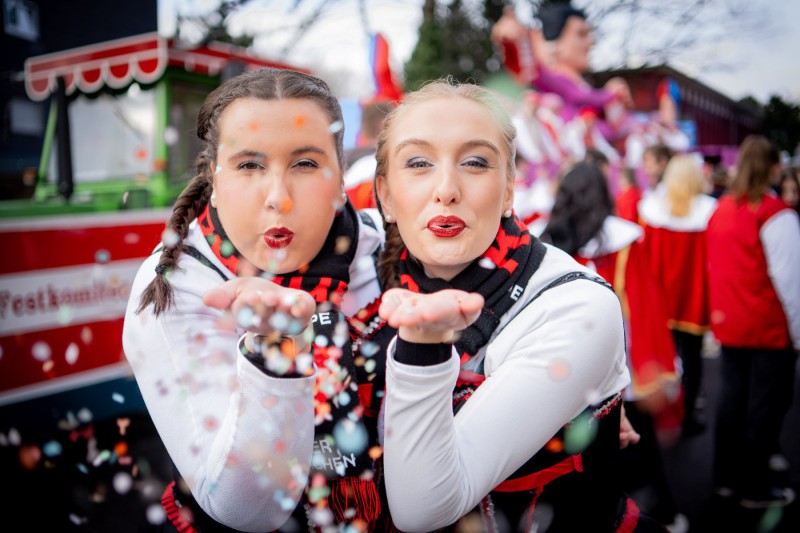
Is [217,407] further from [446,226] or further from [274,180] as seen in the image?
[446,226]

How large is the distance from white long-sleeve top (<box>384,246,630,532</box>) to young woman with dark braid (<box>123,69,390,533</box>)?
0.17 m

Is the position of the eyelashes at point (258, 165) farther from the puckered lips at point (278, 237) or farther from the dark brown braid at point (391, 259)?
the dark brown braid at point (391, 259)

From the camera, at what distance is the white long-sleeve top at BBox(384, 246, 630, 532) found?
3.17ft

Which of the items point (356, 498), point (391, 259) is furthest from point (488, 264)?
point (356, 498)

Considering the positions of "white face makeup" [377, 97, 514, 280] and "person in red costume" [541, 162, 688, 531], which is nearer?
"white face makeup" [377, 97, 514, 280]

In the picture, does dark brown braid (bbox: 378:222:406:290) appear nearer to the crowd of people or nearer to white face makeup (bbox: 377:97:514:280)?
the crowd of people

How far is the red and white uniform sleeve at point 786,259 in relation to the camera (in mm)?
3314

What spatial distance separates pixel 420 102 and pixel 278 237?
0.38 m

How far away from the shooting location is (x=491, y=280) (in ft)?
3.92

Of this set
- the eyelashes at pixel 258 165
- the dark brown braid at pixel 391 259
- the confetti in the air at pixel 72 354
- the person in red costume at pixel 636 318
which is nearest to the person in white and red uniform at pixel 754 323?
the person in red costume at pixel 636 318

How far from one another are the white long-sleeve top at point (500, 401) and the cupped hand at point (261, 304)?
0.17 meters

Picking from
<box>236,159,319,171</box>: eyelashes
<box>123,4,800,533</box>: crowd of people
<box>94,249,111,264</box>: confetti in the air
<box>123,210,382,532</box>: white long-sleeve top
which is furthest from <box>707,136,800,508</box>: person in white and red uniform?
<box>94,249,111,264</box>: confetti in the air

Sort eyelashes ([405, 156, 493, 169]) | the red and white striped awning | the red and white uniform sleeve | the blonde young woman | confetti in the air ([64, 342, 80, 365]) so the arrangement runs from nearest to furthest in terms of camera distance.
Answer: eyelashes ([405, 156, 493, 169]) → the red and white uniform sleeve → confetti in the air ([64, 342, 80, 365]) → the red and white striped awning → the blonde young woman

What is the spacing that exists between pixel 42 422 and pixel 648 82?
46.5 feet
